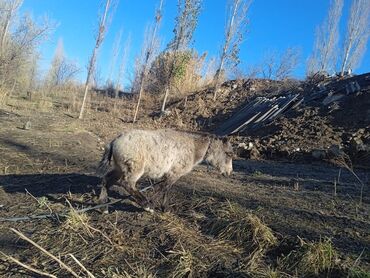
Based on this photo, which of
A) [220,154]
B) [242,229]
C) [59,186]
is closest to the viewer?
[242,229]

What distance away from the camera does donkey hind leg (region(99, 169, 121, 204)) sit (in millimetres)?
6473

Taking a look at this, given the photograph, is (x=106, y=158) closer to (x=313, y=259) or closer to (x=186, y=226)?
(x=186, y=226)

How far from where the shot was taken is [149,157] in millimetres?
6477

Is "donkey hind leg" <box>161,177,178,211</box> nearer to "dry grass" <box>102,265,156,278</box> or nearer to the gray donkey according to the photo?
the gray donkey

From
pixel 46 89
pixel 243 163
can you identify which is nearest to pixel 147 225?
pixel 243 163

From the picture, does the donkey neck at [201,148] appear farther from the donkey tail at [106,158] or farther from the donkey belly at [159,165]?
the donkey tail at [106,158]

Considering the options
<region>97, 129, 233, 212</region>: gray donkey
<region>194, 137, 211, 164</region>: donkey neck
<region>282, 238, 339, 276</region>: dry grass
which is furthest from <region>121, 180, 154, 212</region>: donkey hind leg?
<region>282, 238, 339, 276</region>: dry grass

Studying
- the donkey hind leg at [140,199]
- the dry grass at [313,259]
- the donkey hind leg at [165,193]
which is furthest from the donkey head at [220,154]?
the dry grass at [313,259]

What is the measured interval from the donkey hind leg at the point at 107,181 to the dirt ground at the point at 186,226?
19 cm

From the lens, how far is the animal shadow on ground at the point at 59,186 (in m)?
6.61

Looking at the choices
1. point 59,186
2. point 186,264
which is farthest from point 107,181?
point 186,264

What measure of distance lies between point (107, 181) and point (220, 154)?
2291mm

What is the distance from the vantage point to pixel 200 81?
3166 cm

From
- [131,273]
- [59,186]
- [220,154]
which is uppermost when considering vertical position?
[220,154]
